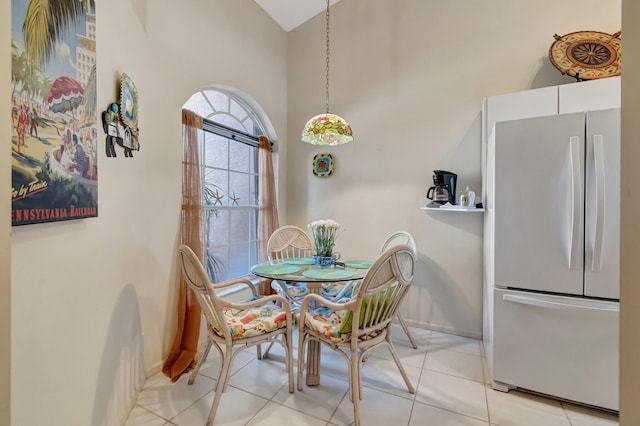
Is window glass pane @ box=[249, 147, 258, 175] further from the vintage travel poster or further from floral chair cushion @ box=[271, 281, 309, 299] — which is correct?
the vintage travel poster

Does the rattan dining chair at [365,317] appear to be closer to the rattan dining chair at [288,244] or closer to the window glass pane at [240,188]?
the rattan dining chair at [288,244]

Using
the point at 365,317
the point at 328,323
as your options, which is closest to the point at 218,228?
the point at 328,323

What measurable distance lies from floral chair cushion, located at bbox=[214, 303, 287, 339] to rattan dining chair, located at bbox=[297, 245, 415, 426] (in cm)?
17

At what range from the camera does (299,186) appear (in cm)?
365

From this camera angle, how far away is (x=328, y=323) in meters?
1.88

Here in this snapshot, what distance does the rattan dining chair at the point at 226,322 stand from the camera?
5.39ft

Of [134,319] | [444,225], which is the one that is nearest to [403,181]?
[444,225]

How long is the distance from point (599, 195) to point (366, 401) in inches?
73.6

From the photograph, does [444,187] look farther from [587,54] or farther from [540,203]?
[587,54]

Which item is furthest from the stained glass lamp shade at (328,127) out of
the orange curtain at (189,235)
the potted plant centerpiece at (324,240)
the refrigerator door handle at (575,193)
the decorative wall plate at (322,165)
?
the refrigerator door handle at (575,193)

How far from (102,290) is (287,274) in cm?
106

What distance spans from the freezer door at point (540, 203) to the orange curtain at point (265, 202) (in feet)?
7.39

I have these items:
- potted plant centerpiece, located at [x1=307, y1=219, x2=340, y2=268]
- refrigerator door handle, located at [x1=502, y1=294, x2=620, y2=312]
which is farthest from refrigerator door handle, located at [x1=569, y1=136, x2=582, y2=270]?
potted plant centerpiece, located at [x1=307, y1=219, x2=340, y2=268]

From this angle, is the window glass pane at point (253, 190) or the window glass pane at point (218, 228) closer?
the window glass pane at point (218, 228)
